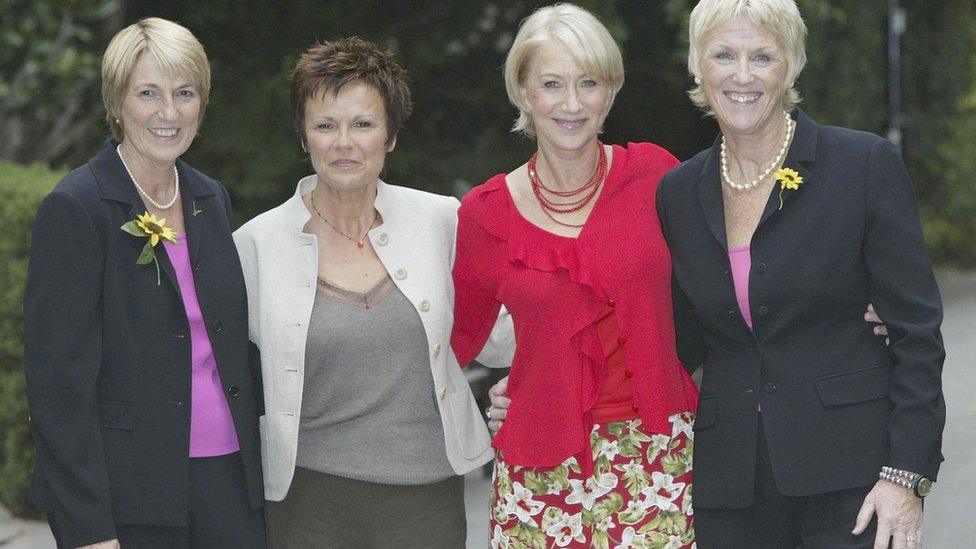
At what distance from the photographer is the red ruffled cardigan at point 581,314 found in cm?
394

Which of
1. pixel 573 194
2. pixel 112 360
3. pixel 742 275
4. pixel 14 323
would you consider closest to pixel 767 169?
pixel 742 275

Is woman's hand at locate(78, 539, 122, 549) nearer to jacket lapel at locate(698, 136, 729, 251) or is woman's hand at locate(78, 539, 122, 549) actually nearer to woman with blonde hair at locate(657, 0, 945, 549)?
woman with blonde hair at locate(657, 0, 945, 549)

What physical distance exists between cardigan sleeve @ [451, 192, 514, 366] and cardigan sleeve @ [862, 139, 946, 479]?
112 centimetres

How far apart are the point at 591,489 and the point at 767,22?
133 cm

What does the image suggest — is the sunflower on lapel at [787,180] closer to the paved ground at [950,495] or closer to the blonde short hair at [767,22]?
the blonde short hair at [767,22]

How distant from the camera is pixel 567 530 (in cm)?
397

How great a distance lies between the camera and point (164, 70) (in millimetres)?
3807

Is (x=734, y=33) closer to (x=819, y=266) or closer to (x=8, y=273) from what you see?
(x=819, y=266)

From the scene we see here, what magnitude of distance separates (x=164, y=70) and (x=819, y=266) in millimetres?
1756

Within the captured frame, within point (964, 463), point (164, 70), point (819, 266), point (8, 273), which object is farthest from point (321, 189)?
point (964, 463)

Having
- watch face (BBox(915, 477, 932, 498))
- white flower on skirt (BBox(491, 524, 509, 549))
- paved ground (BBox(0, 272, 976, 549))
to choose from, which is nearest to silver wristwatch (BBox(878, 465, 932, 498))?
watch face (BBox(915, 477, 932, 498))

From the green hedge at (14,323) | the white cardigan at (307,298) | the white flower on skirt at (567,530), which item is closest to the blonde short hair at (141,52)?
the white cardigan at (307,298)

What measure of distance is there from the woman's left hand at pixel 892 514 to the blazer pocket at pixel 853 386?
0.70 ft

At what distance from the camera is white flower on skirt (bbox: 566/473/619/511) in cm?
394
